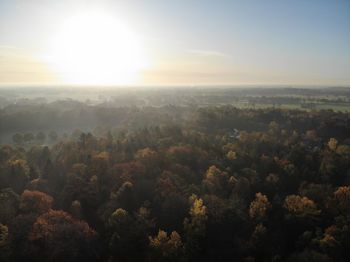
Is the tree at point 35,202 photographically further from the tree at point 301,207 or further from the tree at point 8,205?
the tree at point 301,207

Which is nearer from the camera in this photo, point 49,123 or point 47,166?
point 47,166

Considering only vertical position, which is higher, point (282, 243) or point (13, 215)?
point (13, 215)

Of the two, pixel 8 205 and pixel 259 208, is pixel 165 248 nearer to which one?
pixel 259 208

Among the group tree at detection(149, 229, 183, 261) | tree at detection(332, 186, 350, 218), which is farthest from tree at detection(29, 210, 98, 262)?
tree at detection(332, 186, 350, 218)

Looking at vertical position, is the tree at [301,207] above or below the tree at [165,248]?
above

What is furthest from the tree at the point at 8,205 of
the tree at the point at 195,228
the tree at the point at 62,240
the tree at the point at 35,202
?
the tree at the point at 195,228

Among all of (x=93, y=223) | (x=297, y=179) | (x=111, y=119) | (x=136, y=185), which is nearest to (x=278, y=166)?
(x=297, y=179)

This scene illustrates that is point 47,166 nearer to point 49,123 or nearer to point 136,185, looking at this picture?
point 136,185

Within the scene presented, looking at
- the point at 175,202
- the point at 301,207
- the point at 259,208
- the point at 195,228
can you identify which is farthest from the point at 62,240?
the point at 301,207
